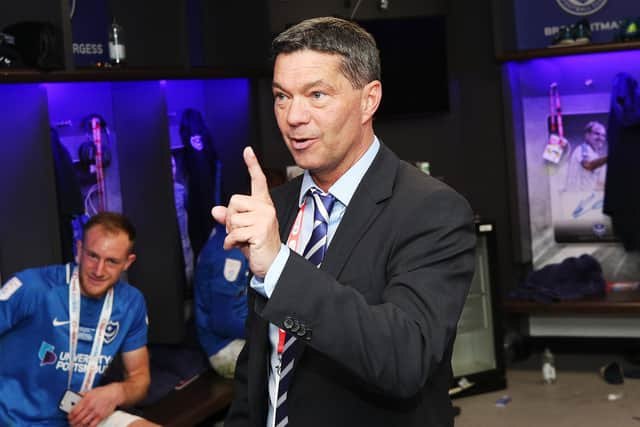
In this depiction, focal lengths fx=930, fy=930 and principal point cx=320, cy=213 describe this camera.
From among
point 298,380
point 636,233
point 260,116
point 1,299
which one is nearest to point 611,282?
point 636,233

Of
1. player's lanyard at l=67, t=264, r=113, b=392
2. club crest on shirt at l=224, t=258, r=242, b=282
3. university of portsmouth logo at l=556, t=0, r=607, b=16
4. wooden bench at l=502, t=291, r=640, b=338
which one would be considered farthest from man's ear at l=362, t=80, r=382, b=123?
university of portsmouth logo at l=556, t=0, r=607, b=16

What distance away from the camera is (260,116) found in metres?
6.19

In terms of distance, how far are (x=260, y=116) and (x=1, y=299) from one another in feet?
9.72

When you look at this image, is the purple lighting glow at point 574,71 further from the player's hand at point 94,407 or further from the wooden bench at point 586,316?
the player's hand at point 94,407

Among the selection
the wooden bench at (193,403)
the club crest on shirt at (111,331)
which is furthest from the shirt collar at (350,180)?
the wooden bench at (193,403)

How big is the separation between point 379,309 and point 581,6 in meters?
5.42

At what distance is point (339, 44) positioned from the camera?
62.6 inches

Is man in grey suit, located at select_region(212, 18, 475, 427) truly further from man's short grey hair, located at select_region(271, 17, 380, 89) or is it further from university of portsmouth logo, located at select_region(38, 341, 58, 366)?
university of portsmouth logo, located at select_region(38, 341, 58, 366)

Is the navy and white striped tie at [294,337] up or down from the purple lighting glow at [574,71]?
down

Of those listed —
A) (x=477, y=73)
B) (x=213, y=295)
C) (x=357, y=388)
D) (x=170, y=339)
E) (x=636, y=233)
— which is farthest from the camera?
(x=477, y=73)

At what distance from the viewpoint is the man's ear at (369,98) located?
5.42ft

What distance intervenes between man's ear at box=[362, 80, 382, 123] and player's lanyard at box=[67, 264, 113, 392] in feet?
7.43

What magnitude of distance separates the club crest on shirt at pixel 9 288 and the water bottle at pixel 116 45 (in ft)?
5.26

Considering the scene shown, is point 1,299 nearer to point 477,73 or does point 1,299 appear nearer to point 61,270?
point 61,270
